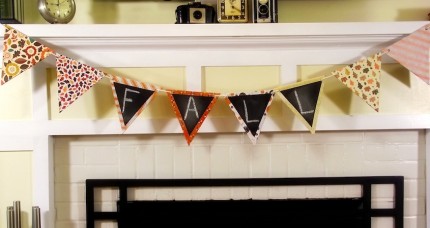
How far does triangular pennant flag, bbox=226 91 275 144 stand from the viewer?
64.1 inches

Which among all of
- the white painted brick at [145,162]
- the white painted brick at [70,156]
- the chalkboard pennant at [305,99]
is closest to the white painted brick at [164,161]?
the white painted brick at [145,162]

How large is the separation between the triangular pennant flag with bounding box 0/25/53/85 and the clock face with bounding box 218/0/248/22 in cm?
66

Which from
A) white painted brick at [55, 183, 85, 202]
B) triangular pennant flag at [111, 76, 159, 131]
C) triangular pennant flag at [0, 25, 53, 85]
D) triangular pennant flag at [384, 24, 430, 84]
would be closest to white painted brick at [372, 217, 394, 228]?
triangular pennant flag at [384, 24, 430, 84]

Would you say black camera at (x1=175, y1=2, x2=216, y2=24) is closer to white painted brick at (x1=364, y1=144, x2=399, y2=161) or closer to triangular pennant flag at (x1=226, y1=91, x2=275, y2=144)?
triangular pennant flag at (x1=226, y1=91, x2=275, y2=144)

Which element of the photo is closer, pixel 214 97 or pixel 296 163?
pixel 214 97

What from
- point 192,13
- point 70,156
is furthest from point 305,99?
point 70,156

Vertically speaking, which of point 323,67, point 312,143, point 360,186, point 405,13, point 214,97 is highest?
point 405,13

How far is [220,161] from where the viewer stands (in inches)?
70.6

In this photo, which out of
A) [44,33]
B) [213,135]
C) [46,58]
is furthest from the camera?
[213,135]

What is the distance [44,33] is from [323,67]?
110cm

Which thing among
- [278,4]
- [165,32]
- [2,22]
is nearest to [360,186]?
[278,4]

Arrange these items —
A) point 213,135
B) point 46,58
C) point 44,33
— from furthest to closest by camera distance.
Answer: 1. point 213,135
2. point 46,58
3. point 44,33

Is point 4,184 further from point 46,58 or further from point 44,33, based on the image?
point 44,33

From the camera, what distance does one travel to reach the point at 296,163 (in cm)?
180
